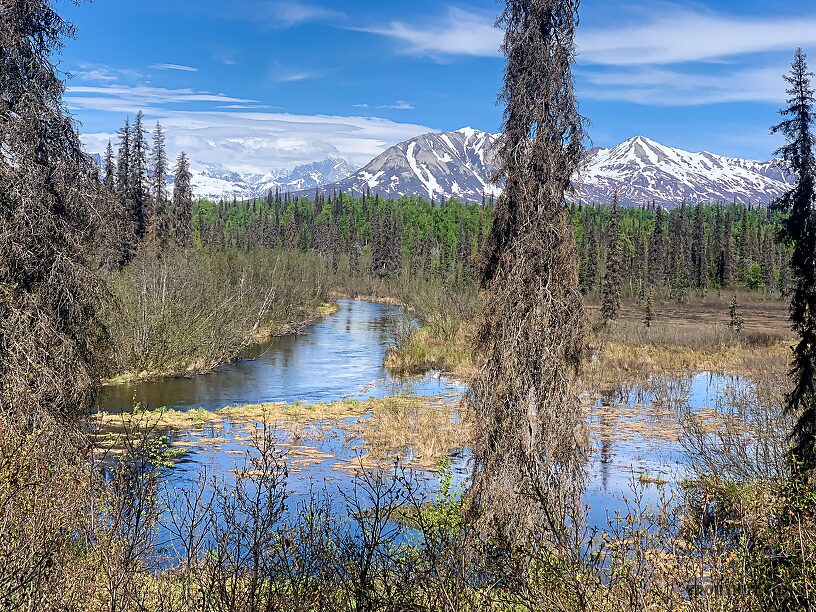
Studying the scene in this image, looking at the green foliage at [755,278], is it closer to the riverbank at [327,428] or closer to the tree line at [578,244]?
the tree line at [578,244]

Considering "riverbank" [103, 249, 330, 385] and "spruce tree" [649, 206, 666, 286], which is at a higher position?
"spruce tree" [649, 206, 666, 286]

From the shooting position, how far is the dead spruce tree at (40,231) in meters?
13.1

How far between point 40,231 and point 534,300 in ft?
30.9

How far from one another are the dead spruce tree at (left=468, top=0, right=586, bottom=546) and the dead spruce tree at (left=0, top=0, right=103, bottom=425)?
816 centimetres

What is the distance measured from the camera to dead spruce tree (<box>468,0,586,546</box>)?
1448cm

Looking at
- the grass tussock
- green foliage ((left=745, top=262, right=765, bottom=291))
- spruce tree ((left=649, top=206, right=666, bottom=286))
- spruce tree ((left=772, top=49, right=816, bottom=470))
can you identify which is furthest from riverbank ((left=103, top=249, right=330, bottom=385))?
green foliage ((left=745, top=262, right=765, bottom=291))

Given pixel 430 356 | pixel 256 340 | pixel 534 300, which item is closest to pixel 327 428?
pixel 534 300

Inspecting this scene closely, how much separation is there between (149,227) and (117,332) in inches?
939

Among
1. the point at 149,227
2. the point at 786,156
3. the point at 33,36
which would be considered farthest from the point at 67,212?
the point at 149,227

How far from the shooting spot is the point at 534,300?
14.5 m

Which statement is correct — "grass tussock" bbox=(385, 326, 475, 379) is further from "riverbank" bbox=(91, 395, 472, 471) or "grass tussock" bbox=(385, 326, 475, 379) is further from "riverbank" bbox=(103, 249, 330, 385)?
"riverbank" bbox=(91, 395, 472, 471)

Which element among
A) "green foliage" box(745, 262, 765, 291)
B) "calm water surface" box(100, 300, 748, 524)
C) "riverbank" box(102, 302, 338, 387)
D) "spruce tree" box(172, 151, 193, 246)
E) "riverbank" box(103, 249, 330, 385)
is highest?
"spruce tree" box(172, 151, 193, 246)

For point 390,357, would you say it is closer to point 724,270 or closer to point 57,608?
point 57,608

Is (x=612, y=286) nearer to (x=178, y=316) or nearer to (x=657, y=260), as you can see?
(x=178, y=316)
